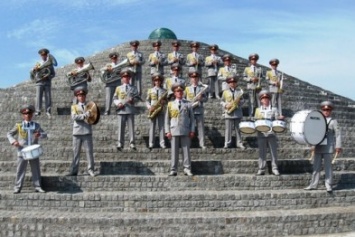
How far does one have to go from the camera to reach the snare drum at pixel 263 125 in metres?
10.4

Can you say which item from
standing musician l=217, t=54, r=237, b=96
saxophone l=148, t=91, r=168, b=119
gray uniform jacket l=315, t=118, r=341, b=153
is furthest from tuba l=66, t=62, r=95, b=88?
gray uniform jacket l=315, t=118, r=341, b=153

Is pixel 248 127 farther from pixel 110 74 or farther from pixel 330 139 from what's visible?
pixel 110 74

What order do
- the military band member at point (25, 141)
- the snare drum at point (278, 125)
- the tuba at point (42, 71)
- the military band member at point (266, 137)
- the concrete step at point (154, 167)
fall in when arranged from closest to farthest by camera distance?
the military band member at point (25, 141)
the snare drum at point (278, 125)
the military band member at point (266, 137)
the concrete step at point (154, 167)
the tuba at point (42, 71)

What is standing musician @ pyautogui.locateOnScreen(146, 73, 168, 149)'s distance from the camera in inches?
477

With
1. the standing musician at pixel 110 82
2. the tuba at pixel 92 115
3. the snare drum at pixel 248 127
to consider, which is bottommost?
the snare drum at pixel 248 127

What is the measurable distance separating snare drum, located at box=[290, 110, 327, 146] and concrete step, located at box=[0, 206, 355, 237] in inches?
55.1

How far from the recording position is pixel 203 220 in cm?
904

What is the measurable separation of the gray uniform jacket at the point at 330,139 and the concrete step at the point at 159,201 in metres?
0.99

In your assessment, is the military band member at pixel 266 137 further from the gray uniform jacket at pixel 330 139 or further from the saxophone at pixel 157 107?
the saxophone at pixel 157 107

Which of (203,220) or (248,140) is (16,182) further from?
(248,140)

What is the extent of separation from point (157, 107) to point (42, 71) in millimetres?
3835

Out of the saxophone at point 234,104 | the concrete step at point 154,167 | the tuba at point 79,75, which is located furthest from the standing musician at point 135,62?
the concrete step at point 154,167

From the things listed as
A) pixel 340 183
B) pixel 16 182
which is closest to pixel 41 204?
pixel 16 182

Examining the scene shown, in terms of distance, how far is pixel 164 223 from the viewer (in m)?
8.99
